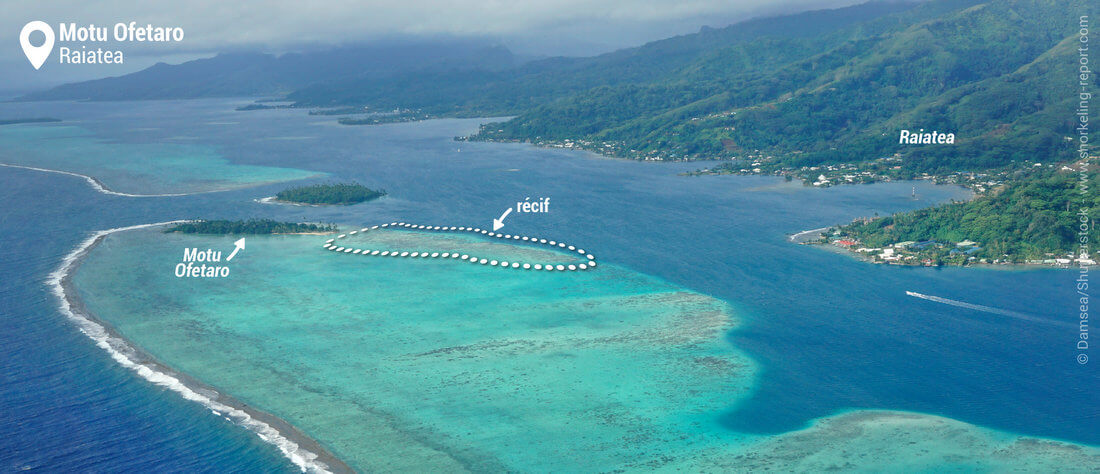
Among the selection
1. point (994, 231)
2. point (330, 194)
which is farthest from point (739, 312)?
point (330, 194)

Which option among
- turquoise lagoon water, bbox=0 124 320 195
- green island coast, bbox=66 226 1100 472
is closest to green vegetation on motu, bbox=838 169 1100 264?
green island coast, bbox=66 226 1100 472

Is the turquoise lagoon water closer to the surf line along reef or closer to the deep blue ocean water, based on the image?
the deep blue ocean water

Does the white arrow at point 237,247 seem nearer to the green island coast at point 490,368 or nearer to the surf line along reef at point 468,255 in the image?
the green island coast at point 490,368

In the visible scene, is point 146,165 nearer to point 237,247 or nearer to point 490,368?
point 237,247

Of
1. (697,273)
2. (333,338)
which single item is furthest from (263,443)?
(697,273)

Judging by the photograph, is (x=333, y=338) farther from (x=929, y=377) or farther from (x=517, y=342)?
(x=929, y=377)

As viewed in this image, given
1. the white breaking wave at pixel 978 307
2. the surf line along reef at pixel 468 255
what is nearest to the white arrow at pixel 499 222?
the surf line along reef at pixel 468 255
